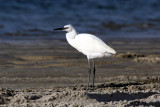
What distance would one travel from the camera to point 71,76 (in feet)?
29.3

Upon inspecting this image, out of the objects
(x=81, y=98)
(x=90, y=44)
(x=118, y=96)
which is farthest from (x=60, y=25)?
(x=81, y=98)

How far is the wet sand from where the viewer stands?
6.27 meters

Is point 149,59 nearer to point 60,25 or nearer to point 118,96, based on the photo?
point 118,96

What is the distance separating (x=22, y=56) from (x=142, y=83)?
4077mm

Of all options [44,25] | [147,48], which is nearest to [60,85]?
[147,48]

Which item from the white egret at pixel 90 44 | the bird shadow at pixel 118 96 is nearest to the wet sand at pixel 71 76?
the bird shadow at pixel 118 96

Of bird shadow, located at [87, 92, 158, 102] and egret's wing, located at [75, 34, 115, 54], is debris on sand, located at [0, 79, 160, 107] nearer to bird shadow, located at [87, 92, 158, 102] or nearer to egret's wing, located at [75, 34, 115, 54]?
bird shadow, located at [87, 92, 158, 102]

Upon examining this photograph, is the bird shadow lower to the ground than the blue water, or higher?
lower

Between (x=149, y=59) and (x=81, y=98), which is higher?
(x=149, y=59)

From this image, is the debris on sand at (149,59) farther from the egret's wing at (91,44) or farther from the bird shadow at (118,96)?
the bird shadow at (118,96)

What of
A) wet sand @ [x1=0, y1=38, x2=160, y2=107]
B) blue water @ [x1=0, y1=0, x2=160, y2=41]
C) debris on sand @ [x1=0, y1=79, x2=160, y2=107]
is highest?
blue water @ [x1=0, y1=0, x2=160, y2=41]

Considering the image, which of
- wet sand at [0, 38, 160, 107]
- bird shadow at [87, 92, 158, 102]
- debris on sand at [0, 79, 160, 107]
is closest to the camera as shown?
debris on sand at [0, 79, 160, 107]

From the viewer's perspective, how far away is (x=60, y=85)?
26.3 ft

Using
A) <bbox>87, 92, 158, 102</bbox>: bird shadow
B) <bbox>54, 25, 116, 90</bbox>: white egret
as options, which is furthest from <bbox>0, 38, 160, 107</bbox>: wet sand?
<bbox>54, 25, 116, 90</bbox>: white egret
